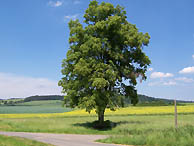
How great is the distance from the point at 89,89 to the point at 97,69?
3471mm

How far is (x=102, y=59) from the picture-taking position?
31188mm

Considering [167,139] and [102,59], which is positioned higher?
[102,59]

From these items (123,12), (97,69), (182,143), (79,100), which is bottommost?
(182,143)

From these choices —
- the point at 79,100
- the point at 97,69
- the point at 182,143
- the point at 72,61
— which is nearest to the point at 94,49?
the point at 97,69

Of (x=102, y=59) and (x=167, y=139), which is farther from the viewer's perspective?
(x=102, y=59)

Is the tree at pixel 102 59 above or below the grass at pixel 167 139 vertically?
above

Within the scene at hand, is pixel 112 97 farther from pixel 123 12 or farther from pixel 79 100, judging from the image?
pixel 123 12

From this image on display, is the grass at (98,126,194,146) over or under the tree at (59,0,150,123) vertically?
under

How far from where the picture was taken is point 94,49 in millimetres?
28750

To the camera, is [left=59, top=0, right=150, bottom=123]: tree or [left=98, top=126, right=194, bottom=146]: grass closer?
[left=98, top=126, right=194, bottom=146]: grass

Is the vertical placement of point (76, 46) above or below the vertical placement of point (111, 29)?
below

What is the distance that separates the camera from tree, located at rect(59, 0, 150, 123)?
28.5 m

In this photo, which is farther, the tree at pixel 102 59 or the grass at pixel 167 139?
the tree at pixel 102 59

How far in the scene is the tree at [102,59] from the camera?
2848cm
